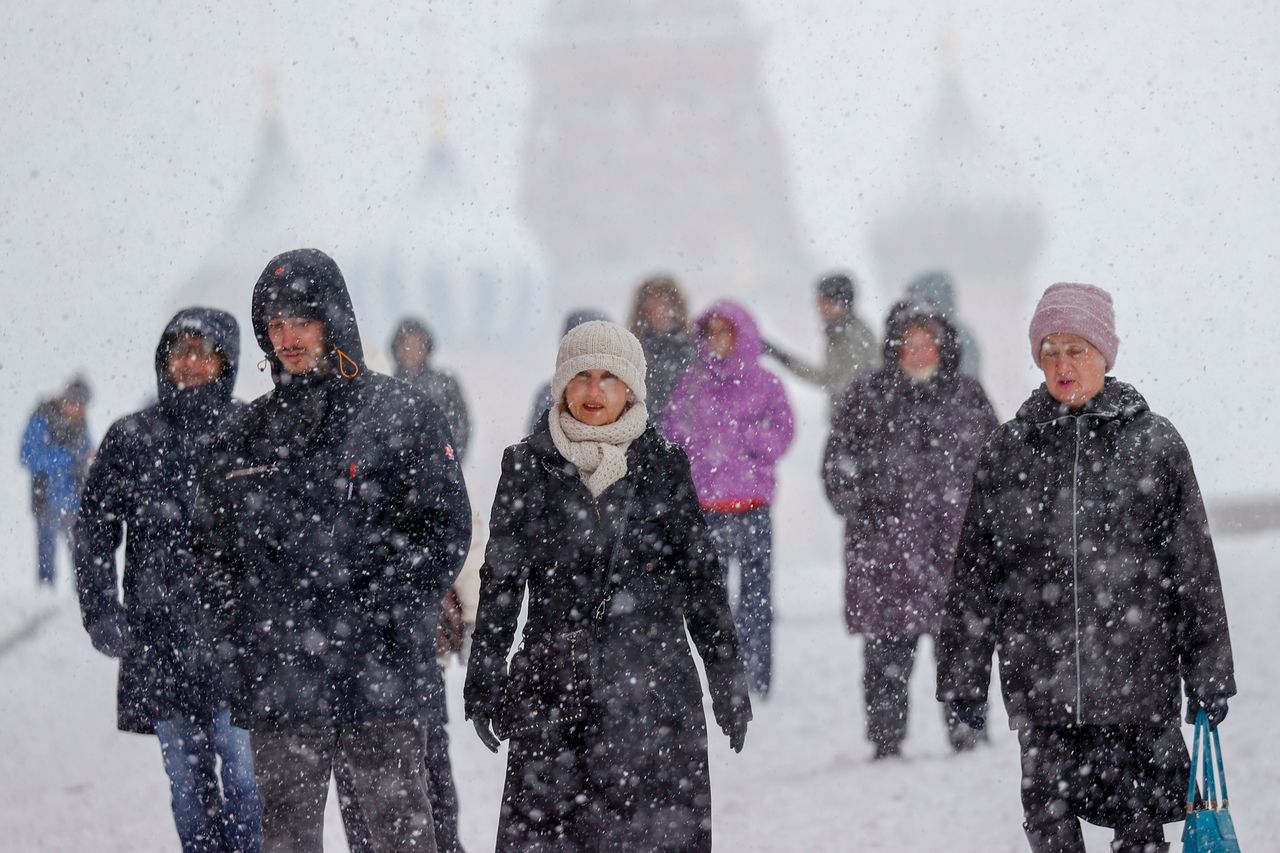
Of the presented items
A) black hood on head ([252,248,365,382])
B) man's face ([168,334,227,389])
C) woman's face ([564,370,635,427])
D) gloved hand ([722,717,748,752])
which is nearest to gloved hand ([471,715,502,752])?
gloved hand ([722,717,748,752])

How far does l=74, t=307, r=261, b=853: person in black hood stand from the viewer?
437cm

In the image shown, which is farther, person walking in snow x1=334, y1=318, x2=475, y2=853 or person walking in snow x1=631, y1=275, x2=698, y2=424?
person walking in snow x1=631, y1=275, x2=698, y2=424

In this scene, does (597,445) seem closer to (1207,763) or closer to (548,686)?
(548,686)

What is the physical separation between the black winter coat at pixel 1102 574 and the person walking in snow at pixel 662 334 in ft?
12.5

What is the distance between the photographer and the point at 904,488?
640 centimetres

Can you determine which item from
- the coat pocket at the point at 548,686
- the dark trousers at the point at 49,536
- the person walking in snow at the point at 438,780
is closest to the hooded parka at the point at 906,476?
the person walking in snow at the point at 438,780

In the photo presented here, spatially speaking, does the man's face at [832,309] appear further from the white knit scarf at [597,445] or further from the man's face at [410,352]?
the white knit scarf at [597,445]

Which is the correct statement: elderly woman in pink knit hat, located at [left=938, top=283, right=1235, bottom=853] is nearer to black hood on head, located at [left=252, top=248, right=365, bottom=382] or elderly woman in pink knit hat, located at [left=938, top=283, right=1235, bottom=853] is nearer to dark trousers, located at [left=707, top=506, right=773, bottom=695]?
black hood on head, located at [left=252, top=248, right=365, bottom=382]

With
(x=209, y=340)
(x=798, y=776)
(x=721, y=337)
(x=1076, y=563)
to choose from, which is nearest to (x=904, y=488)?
(x=798, y=776)

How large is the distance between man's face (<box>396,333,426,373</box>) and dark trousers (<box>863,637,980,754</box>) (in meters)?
2.60

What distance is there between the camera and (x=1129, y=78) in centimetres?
11369

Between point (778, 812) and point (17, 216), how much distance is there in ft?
288

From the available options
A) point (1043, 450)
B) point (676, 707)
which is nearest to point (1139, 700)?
point (1043, 450)

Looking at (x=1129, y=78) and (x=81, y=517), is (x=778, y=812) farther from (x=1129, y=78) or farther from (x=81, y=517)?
(x=1129, y=78)
